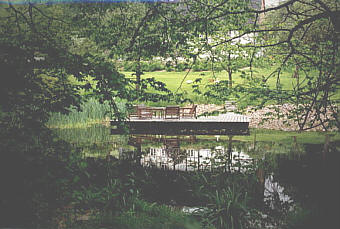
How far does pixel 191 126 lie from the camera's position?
9258 millimetres

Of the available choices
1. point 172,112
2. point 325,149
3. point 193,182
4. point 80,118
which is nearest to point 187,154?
point 193,182

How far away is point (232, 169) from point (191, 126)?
3.56 meters

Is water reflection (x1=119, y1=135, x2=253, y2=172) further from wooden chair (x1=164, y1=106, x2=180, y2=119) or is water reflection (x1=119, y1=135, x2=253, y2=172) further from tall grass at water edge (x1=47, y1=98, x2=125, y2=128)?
tall grass at water edge (x1=47, y1=98, x2=125, y2=128)

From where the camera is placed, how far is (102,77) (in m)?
3.12

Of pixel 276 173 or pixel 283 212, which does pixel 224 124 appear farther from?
pixel 283 212

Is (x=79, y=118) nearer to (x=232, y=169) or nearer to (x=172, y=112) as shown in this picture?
(x=172, y=112)

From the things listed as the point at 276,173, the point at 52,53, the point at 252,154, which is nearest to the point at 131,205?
the point at 52,53

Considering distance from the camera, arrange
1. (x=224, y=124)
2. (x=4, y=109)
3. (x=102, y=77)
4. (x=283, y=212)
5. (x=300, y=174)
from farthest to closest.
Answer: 1. (x=224, y=124)
2. (x=300, y=174)
3. (x=283, y=212)
4. (x=102, y=77)
5. (x=4, y=109)

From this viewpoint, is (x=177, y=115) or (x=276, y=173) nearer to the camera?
(x=276, y=173)

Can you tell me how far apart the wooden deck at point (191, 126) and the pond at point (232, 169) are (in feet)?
1.07

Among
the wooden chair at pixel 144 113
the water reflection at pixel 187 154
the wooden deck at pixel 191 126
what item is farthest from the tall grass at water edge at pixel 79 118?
the water reflection at pixel 187 154

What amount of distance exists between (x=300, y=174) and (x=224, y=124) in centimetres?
339

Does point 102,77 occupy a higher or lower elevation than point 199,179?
higher

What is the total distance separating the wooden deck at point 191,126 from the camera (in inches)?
352
